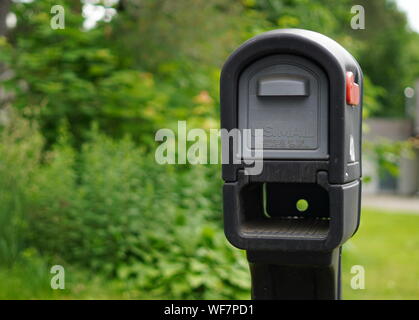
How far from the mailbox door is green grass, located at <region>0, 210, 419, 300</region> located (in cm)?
253

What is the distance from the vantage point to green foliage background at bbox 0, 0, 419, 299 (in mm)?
4457

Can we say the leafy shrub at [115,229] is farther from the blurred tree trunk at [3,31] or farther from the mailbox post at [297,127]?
the mailbox post at [297,127]

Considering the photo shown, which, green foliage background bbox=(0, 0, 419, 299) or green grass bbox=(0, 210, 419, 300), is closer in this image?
green grass bbox=(0, 210, 419, 300)

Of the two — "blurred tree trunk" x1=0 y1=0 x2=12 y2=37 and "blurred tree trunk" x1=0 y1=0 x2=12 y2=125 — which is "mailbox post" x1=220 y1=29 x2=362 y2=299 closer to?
"blurred tree trunk" x1=0 y1=0 x2=12 y2=125

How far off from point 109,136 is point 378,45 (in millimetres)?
26381

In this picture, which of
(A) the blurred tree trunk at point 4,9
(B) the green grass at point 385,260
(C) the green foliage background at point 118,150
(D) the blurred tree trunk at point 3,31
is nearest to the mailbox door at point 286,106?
(C) the green foliage background at point 118,150

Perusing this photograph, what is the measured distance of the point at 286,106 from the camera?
7.07 ft

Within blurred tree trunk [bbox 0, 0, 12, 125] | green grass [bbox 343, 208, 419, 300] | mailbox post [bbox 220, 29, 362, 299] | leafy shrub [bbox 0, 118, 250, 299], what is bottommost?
green grass [bbox 343, 208, 419, 300]

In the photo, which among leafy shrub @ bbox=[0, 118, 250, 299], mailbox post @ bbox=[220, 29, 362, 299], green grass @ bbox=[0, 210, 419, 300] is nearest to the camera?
mailbox post @ bbox=[220, 29, 362, 299]

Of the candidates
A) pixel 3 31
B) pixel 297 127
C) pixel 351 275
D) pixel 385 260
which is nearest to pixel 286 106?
pixel 297 127

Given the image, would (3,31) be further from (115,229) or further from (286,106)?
(286,106)

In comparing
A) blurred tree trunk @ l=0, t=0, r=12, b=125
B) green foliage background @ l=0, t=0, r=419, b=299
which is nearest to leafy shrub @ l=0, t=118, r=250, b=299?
green foliage background @ l=0, t=0, r=419, b=299

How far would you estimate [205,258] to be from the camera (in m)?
4.45

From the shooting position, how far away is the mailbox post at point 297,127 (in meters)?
2.09
